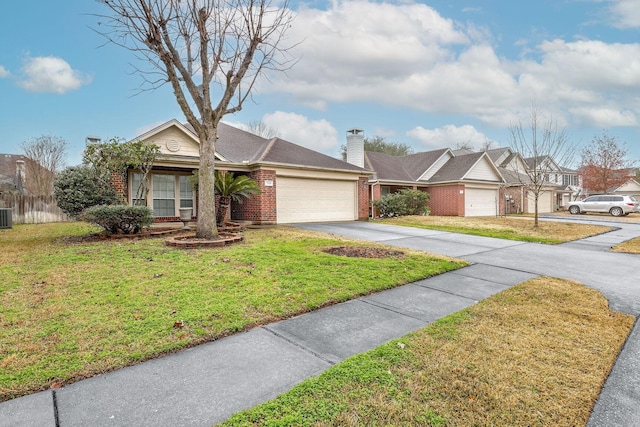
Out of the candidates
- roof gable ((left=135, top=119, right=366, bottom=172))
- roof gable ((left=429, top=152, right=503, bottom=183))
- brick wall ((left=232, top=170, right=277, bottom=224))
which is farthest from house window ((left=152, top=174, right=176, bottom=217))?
roof gable ((left=429, top=152, right=503, bottom=183))

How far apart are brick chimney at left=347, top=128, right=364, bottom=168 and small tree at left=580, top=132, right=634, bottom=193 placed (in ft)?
106

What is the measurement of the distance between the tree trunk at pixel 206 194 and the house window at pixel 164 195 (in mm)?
6073

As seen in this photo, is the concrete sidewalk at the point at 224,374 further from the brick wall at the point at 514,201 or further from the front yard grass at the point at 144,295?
the brick wall at the point at 514,201

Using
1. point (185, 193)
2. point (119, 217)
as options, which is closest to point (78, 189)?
point (119, 217)

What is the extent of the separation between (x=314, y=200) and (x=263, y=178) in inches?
115

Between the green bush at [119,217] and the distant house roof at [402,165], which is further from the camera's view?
the distant house roof at [402,165]

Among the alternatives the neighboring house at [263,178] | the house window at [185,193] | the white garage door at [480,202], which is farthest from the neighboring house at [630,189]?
the house window at [185,193]

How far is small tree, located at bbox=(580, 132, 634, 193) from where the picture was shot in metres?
36.0

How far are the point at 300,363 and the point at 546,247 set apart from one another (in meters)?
9.47

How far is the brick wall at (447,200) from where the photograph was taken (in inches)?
888

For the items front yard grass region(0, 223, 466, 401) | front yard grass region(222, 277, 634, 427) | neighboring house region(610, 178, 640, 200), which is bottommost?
front yard grass region(222, 277, 634, 427)

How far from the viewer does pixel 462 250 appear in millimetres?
8594

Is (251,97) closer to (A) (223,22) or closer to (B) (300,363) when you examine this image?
(A) (223,22)

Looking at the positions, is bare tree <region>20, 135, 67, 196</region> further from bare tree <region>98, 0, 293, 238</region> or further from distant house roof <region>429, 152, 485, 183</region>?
distant house roof <region>429, 152, 485, 183</region>
